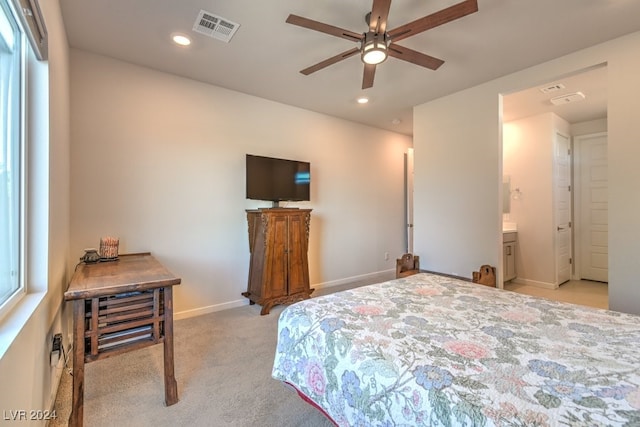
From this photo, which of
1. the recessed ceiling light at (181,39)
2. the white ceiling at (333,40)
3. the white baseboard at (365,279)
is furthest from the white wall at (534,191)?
the recessed ceiling light at (181,39)

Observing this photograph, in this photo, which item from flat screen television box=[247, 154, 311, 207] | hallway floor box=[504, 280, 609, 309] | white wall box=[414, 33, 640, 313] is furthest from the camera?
hallway floor box=[504, 280, 609, 309]

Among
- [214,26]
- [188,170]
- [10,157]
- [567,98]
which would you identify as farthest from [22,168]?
[567,98]

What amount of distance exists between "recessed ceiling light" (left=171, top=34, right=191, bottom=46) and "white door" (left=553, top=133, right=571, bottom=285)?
16.6ft

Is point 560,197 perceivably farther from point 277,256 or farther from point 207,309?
point 207,309

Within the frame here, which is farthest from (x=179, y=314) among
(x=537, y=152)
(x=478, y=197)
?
(x=537, y=152)

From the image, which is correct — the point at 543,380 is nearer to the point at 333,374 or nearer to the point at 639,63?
the point at 333,374

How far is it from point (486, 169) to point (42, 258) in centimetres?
384

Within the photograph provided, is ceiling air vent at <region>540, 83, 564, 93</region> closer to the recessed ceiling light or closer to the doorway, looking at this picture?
the doorway

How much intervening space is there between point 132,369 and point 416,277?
2288 mm

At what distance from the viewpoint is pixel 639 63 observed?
93.1 inches

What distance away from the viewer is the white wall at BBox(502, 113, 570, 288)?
14.2 feet

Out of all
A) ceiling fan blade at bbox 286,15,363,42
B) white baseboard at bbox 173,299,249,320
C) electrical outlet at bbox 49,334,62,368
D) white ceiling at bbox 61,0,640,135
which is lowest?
white baseboard at bbox 173,299,249,320

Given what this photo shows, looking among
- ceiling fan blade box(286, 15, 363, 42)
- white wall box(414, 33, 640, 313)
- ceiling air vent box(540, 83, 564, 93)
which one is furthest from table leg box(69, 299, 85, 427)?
ceiling air vent box(540, 83, 564, 93)

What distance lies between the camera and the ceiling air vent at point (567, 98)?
357 cm
